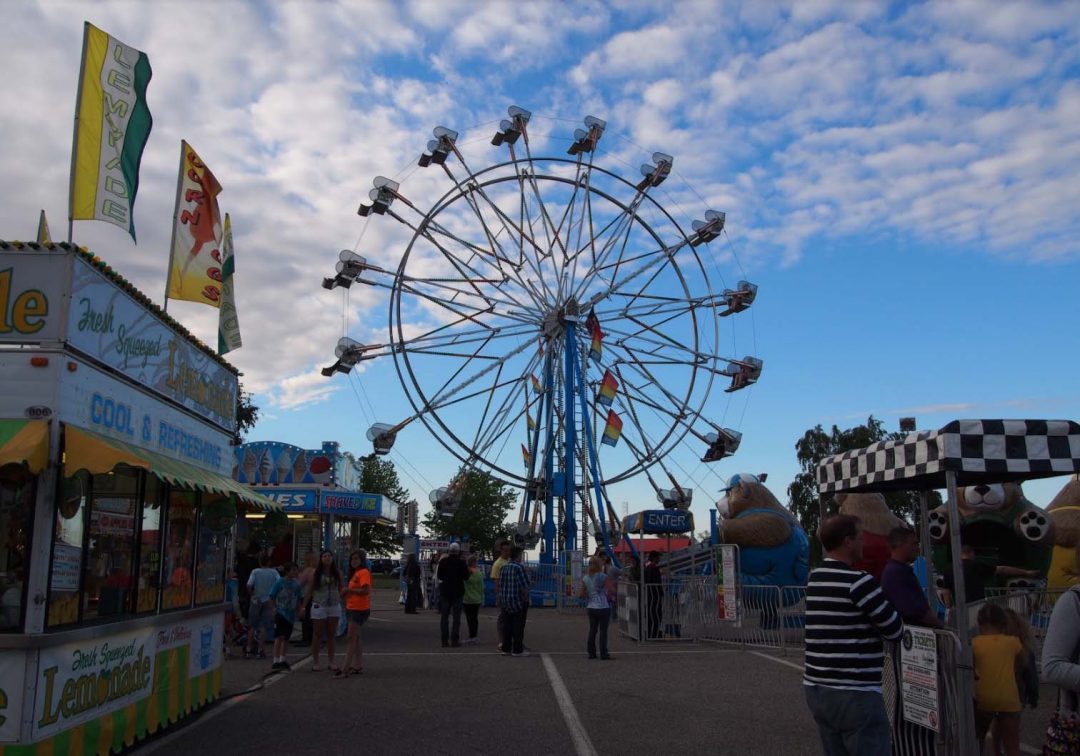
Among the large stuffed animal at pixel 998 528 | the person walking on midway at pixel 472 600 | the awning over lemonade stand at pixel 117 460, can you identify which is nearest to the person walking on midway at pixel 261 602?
the person walking on midway at pixel 472 600

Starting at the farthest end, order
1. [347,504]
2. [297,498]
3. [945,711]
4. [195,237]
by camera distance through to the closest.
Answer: [347,504] < [297,498] < [195,237] < [945,711]

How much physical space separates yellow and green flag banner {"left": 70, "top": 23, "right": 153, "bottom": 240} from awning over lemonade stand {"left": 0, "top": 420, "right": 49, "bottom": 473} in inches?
80.9

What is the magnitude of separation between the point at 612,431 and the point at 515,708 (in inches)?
630

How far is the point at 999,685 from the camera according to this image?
5.53 metres

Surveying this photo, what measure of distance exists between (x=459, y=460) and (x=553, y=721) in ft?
55.0

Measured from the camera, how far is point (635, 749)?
23.3ft

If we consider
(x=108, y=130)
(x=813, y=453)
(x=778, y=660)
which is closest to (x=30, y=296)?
(x=108, y=130)

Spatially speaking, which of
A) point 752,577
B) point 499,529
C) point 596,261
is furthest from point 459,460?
point 499,529

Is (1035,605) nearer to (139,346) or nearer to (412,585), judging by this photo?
(139,346)

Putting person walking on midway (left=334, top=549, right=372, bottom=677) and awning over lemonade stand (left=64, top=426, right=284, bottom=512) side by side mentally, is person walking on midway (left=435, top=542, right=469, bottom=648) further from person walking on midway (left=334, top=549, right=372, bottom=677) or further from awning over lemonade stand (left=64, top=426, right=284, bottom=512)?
awning over lemonade stand (left=64, top=426, right=284, bottom=512)

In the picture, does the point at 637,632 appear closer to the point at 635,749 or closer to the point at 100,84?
the point at 635,749

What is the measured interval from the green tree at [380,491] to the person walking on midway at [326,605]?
50.1m

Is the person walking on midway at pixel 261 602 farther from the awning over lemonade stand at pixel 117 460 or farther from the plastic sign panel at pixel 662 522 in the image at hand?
the plastic sign panel at pixel 662 522

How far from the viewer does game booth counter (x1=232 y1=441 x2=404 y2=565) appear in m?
20.5
